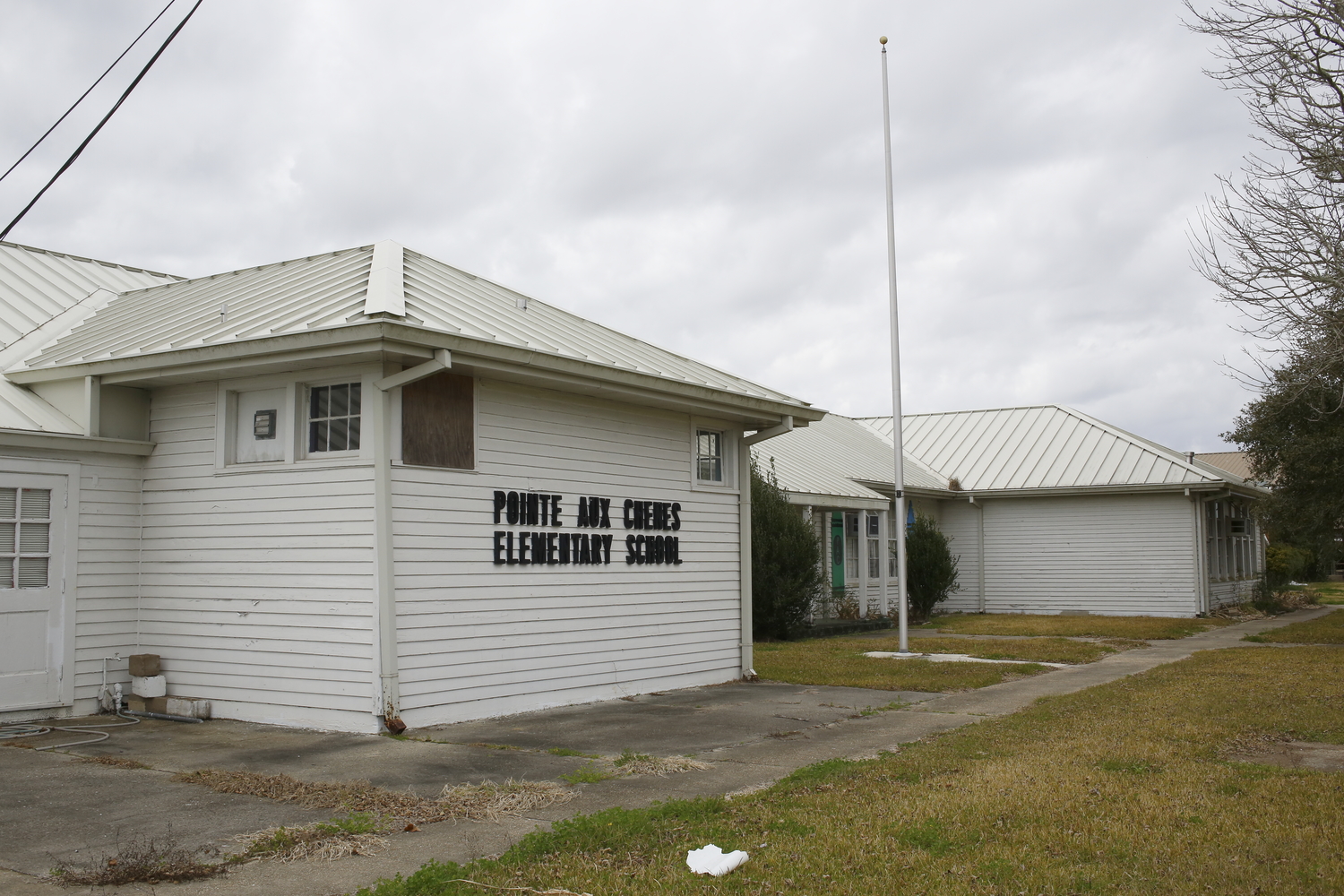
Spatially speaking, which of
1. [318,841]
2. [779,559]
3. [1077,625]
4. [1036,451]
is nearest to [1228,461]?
[1036,451]

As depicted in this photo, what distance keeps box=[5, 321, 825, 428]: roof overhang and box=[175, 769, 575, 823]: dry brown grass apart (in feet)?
11.6

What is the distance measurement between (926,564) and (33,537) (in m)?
18.3

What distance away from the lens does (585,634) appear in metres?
11.5

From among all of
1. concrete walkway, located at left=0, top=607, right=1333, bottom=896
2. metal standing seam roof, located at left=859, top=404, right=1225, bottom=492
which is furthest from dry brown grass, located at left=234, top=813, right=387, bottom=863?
metal standing seam roof, located at left=859, top=404, right=1225, bottom=492

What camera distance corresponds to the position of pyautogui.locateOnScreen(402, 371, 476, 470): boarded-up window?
9.70 m

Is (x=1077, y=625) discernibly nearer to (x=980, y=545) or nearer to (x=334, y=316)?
(x=980, y=545)

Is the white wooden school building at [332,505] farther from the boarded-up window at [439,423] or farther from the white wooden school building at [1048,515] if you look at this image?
the white wooden school building at [1048,515]

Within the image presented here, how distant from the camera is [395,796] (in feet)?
22.6

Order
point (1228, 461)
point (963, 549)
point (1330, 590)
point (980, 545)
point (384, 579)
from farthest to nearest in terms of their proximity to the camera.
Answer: point (1228, 461), point (1330, 590), point (963, 549), point (980, 545), point (384, 579)

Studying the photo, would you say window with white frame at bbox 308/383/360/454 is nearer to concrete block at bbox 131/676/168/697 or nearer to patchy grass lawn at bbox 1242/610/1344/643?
concrete block at bbox 131/676/168/697

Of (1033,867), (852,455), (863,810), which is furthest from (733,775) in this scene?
(852,455)

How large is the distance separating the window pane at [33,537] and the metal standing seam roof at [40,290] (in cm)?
87

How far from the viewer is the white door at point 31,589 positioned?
31.8 ft

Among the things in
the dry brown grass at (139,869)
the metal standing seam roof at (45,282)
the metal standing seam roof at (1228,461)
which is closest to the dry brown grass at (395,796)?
the dry brown grass at (139,869)
